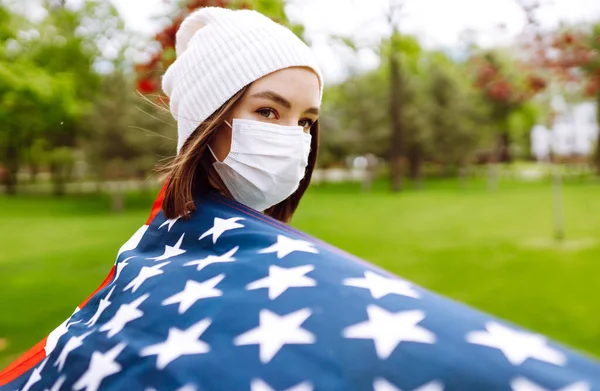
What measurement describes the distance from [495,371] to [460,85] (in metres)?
32.1

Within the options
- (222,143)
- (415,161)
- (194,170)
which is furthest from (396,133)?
(194,170)

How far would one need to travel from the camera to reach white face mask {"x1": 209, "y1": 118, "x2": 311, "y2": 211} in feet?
5.83

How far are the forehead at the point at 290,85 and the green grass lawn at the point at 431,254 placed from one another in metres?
4.33

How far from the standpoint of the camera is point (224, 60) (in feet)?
5.67

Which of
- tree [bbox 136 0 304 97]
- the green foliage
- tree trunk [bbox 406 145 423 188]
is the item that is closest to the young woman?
tree [bbox 136 0 304 97]

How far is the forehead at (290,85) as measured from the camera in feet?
5.59

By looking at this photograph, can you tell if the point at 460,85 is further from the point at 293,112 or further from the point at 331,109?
the point at 293,112

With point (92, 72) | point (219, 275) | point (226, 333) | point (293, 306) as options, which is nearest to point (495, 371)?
point (293, 306)

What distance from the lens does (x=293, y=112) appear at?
1.76m

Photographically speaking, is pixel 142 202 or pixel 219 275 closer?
pixel 219 275

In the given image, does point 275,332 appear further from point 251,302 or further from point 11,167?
point 11,167

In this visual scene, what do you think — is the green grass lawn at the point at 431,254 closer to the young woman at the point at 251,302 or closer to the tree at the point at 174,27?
the tree at the point at 174,27

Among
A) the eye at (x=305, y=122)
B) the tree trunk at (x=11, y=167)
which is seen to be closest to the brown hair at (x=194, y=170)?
the eye at (x=305, y=122)

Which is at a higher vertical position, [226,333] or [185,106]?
[185,106]
